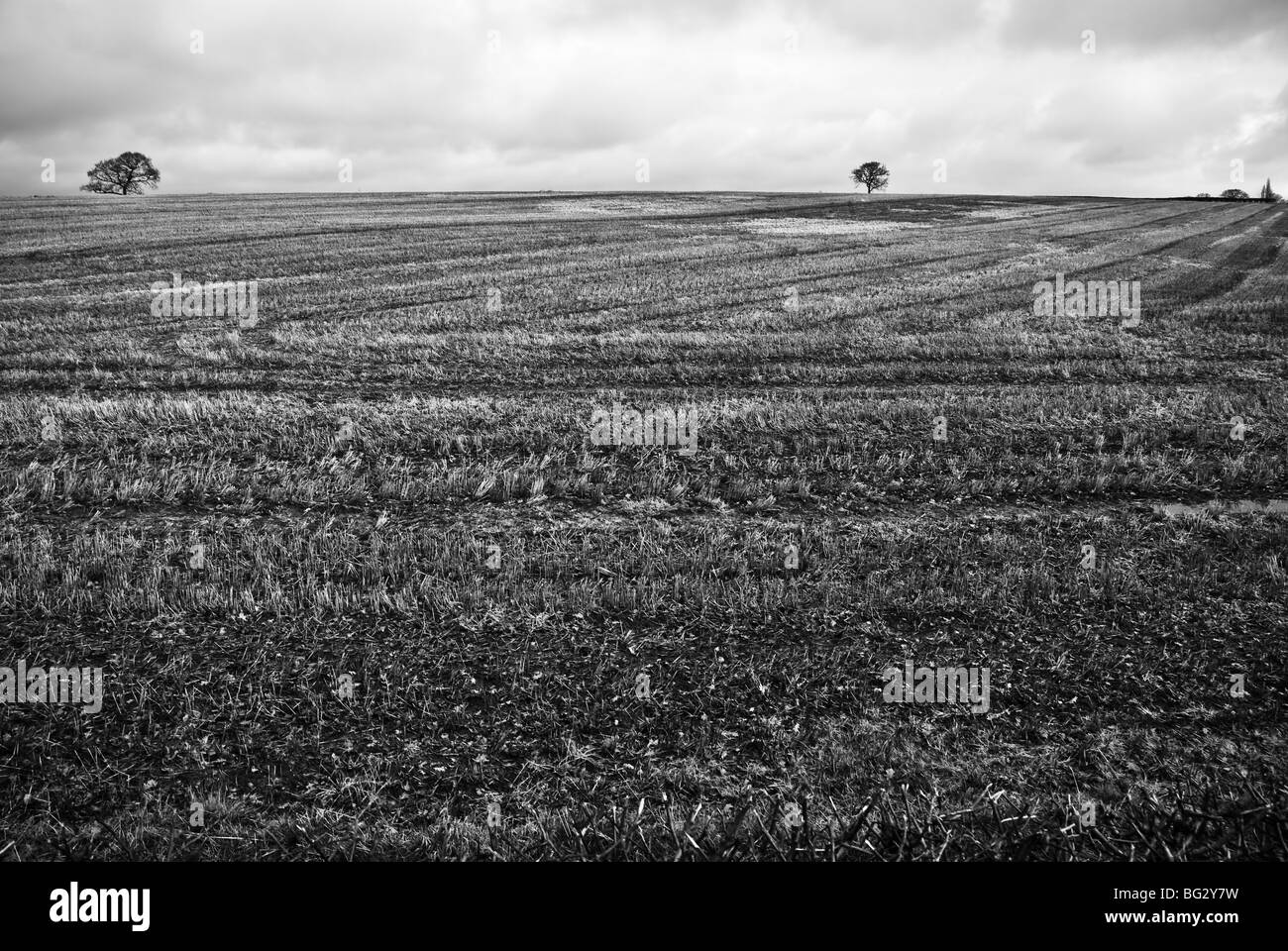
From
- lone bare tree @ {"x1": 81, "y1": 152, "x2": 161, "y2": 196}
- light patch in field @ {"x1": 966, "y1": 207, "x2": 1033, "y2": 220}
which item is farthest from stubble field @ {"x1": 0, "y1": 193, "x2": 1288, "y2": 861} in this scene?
lone bare tree @ {"x1": 81, "y1": 152, "x2": 161, "y2": 196}

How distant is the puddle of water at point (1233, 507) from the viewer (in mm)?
9203

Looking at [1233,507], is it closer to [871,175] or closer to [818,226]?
[818,226]

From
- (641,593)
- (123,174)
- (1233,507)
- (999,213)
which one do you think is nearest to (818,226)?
(999,213)

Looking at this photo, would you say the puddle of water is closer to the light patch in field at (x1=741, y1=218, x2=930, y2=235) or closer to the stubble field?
the stubble field

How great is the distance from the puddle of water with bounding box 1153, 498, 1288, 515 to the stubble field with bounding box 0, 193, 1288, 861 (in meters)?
0.08

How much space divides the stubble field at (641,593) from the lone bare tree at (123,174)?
9681 cm

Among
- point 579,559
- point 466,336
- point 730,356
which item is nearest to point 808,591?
point 579,559

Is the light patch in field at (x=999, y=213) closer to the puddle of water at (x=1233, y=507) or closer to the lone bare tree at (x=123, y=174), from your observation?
the puddle of water at (x=1233, y=507)

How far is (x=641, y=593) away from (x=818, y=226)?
164ft

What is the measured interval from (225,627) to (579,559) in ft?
10.7

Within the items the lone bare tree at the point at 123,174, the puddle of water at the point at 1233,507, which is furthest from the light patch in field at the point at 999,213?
the lone bare tree at the point at 123,174

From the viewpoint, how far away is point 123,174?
94938 mm

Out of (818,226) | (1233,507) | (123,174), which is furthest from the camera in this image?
(123,174)

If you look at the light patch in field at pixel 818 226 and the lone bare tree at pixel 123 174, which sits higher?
the lone bare tree at pixel 123 174
